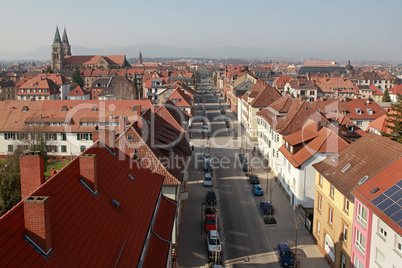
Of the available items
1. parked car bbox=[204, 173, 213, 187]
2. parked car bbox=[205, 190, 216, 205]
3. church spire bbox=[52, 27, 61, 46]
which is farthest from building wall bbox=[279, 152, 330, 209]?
church spire bbox=[52, 27, 61, 46]

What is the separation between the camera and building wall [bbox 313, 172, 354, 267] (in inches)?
774

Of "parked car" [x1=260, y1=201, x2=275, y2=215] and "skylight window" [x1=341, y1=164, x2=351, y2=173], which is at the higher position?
"skylight window" [x1=341, y1=164, x2=351, y2=173]

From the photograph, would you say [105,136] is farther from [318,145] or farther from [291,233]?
[318,145]

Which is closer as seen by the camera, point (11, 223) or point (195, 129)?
point (11, 223)

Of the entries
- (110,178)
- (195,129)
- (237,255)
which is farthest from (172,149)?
(195,129)

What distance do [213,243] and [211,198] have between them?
7496 millimetres

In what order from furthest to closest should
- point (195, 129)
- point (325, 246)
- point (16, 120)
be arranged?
point (195, 129), point (16, 120), point (325, 246)

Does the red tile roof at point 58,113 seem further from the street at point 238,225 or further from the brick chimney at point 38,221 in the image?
the brick chimney at point 38,221

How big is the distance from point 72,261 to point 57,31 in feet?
508

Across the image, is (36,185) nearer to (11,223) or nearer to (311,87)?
(11,223)

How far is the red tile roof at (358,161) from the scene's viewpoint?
63.0ft

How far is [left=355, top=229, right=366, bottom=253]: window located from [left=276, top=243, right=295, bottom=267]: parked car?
4300 millimetres

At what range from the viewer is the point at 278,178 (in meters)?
35.7

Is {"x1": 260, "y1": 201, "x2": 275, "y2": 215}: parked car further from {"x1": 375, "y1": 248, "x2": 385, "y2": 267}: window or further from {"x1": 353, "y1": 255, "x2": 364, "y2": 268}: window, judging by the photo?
{"x1": 375, "y1": 248, "x2": 385, "y2": 267}: window
